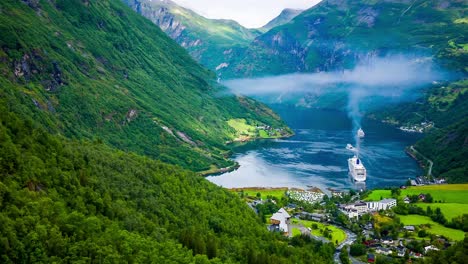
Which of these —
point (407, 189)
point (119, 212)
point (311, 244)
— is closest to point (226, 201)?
point (311, 244)

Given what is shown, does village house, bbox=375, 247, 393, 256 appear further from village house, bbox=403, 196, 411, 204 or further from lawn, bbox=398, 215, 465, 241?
village house, bbox=403, 196, 411, 204

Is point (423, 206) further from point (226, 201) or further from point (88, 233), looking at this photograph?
point (88, 233)

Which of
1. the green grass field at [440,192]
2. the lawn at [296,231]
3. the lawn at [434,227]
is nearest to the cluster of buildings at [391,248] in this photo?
the lawn at [434,227]

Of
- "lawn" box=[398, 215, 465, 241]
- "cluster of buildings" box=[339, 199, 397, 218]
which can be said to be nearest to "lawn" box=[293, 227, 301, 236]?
"cluster of buildings" box=[339, 199, 397, 218]

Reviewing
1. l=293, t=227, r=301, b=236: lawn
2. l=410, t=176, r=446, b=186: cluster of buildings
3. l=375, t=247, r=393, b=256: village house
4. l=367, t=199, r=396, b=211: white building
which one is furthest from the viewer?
l=410, t=176, r=446, b=186: cluster of buildings

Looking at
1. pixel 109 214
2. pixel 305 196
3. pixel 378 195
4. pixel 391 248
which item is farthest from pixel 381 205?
pixel 109 214

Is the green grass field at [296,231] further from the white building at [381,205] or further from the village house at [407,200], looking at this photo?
the village house at [407,200]
